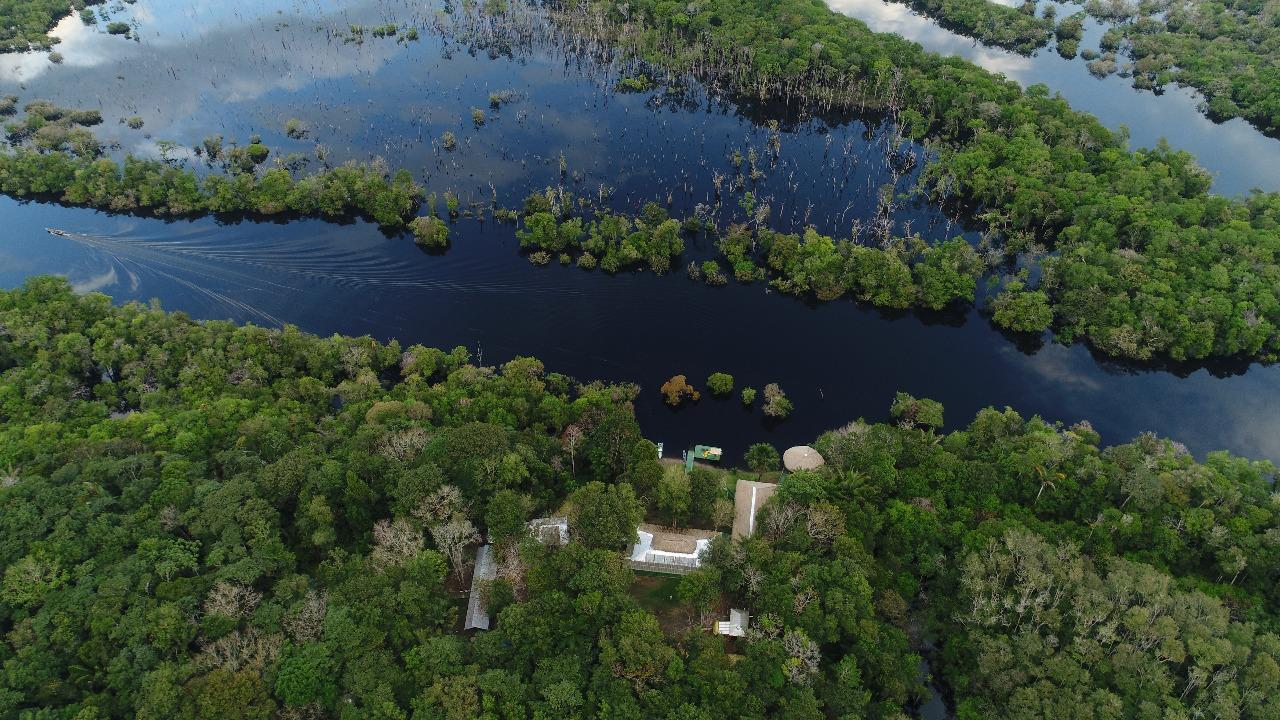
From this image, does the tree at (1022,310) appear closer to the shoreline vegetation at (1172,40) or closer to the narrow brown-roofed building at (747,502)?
the narrow brown-roofed building at (747,502)

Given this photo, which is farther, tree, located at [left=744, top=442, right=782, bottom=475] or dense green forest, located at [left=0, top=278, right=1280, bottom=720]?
tree, located at [left=744, top=442, right=782, bottom=475]

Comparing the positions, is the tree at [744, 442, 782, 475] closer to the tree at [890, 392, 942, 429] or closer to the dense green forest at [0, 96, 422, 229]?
the tree at [890, 392, 942, 429]

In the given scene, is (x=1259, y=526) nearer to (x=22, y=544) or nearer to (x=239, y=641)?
(x=239, y=641)

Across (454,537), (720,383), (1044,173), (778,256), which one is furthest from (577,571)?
(1044,173)

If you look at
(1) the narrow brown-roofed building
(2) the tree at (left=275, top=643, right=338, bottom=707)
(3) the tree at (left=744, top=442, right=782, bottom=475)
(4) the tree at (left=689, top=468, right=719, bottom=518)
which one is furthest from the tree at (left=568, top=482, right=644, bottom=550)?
(2) the tree at (left=275, top=643, right=338, bottom=707)

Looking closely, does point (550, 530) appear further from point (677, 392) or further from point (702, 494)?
point (677, 392)

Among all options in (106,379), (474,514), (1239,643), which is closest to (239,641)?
(474,514)
